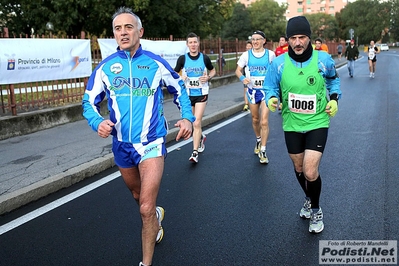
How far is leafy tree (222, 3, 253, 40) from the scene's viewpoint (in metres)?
103

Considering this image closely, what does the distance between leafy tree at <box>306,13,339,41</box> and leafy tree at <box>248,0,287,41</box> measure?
11.8m

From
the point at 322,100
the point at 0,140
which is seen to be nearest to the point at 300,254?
the point at 322,100

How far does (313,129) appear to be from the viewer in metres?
4.30

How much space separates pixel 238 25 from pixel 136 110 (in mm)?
102404

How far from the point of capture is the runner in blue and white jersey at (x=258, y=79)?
288 inches

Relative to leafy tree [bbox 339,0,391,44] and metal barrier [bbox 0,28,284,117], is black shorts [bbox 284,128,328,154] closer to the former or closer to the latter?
metal barrier [bbox 0,28,284,117]

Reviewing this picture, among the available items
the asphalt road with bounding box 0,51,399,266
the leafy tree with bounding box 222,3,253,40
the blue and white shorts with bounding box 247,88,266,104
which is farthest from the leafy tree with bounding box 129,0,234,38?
the leafy tree with bounding box 222,3,253,40

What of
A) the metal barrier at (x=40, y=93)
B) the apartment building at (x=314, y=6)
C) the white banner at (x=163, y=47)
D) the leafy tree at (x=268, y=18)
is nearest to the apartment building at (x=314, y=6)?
the apartment building at (x=314, y=6)

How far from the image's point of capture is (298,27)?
415 cm

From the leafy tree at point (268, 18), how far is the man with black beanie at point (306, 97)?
332ft

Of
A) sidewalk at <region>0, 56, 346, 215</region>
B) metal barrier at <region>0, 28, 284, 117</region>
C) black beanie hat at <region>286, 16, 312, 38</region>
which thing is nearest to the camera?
black beanie hat at <region>286, 16, 312, 38</region>

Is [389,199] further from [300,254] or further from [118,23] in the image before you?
[118,23]

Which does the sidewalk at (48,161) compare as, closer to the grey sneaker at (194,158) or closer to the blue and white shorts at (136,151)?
the grey sneaker at (194,158)

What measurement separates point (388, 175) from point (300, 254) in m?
2.90
